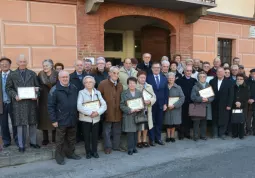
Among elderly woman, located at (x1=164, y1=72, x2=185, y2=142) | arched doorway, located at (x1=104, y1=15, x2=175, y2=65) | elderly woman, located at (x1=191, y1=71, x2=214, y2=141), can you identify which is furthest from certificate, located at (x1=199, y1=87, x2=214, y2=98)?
arched doorway, located at (x1=104, y1=15, x2=175, y2=65)

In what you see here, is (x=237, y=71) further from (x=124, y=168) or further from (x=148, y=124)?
(x=124, y=168)

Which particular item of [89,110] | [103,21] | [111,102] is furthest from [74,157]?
[103,21]

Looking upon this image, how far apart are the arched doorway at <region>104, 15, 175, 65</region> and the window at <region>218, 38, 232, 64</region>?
2.35 metres

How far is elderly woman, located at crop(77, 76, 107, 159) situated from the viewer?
478cm

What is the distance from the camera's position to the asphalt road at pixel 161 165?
14.3 feet

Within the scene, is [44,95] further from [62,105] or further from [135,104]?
[135,104]

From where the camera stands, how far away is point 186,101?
6.39 m

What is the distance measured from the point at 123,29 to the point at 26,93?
733 cm

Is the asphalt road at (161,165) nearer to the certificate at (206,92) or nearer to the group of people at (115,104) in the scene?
the group of people at (115,104)

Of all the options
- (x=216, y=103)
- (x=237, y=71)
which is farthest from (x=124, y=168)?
(x=237, y=71)

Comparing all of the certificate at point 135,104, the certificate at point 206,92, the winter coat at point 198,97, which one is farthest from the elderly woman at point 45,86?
the certificate at point 206,92

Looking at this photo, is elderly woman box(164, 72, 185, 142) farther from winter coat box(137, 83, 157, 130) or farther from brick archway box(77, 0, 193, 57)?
brick archway box(77, 0, 193, 57)

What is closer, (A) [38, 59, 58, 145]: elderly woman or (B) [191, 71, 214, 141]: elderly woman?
(A) [38, 59, 58, 145]: elderly woman

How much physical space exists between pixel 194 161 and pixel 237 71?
309cm
